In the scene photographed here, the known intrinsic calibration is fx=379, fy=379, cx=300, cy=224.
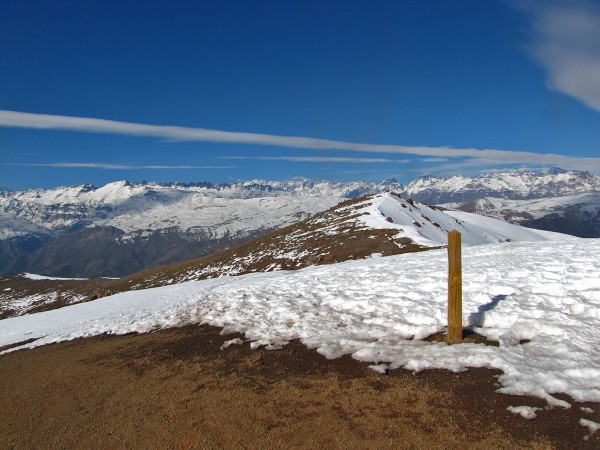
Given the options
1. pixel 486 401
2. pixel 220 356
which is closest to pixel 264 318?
pixel 220 356

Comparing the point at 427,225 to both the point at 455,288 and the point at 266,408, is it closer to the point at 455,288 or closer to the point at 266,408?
the point at 455,288

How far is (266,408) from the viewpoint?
8.88 meters

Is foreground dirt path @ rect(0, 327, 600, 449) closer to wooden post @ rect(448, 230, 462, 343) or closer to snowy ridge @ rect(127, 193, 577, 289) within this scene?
wooden post @ rect(448, 230, 462, 343)

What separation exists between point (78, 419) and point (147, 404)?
1.67 meters

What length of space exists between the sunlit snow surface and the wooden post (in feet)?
1.68

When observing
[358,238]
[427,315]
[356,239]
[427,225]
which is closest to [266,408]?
[427,315]

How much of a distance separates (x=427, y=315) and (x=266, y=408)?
7.15 m

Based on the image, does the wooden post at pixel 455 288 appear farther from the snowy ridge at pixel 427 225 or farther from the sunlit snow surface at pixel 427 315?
the snowy ridge at pixel 427 225

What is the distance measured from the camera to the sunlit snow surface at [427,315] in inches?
386

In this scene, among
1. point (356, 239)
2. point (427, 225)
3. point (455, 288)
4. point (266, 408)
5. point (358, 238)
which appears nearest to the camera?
point (266, 408)

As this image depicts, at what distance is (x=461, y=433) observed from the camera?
7328mm

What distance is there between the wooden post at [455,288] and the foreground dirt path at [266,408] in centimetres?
196

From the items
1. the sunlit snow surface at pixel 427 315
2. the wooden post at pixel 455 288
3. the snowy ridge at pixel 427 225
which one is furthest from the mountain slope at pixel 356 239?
the wooden post at pixel 455 288

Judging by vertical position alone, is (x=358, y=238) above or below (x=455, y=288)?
below
